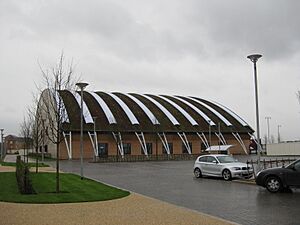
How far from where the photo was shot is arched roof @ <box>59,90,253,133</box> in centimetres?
5753

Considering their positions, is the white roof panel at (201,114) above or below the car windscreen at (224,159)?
above

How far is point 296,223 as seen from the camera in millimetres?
9102

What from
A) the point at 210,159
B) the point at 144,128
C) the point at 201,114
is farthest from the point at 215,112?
the point at 210,159

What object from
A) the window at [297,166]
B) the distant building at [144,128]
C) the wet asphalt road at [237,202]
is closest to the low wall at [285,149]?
the distant building at [144,128]

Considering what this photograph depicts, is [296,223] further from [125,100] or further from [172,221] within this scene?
[125,100]

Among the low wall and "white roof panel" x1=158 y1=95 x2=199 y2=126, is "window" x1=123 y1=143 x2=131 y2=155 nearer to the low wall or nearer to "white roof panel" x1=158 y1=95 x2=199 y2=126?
"white roof panel" x1=158 y1=95 x2=199 y2=126

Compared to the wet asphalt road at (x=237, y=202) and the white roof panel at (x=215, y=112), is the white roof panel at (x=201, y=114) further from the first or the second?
the wet asphalt road at (x=237, y=202)

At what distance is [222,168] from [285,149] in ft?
134

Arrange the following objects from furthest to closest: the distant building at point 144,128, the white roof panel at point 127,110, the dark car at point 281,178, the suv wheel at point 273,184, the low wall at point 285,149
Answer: the white roof panel at point 127,110 → the low wall at point 285,149 → the distant building at point 144,128 → the suv wheel at point 273,184 → the dark car at point 281,178

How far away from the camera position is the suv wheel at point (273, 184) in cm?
1520

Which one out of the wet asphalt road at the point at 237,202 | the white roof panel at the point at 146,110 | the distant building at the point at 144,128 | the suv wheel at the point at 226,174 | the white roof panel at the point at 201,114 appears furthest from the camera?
the white roof panel at the point at 201,114

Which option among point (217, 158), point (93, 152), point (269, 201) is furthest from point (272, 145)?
point (269, 201)

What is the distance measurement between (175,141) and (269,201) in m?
50.7

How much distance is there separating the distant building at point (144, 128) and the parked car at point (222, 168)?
30158 mm
